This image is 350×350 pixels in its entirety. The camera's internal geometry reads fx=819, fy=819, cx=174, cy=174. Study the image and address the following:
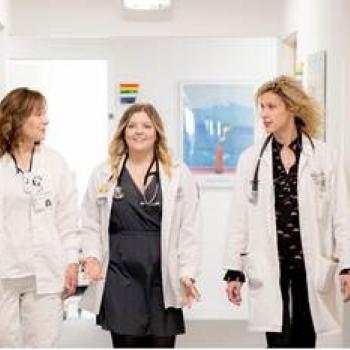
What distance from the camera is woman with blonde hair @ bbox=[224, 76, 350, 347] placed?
2725mm

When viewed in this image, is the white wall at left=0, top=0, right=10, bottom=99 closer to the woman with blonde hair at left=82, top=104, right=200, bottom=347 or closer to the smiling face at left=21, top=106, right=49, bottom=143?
the smiling face at left=21, top=106, right=49, bottom=143

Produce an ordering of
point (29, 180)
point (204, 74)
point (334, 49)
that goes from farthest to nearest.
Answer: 1. point (204, 74)
2. point (334, 49)
3. point (29, 180)

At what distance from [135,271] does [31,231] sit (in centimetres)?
38

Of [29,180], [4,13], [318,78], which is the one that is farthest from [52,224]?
[4,13]

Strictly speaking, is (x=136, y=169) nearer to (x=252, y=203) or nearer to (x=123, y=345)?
(x=252, y=203)

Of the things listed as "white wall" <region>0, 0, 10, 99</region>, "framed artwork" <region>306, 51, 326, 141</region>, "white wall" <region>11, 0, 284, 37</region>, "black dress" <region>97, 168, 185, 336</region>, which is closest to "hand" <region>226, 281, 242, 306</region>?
"black dress" <region>97, 168, 185, 336</region>

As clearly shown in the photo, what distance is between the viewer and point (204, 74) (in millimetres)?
5355

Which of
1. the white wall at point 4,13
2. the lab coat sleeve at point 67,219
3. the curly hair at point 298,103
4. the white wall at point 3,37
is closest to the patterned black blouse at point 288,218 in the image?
the curly hair at point 298,103

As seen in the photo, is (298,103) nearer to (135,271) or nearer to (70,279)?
(135,271)

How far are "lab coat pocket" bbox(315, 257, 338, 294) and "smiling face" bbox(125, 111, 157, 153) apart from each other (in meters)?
0.71

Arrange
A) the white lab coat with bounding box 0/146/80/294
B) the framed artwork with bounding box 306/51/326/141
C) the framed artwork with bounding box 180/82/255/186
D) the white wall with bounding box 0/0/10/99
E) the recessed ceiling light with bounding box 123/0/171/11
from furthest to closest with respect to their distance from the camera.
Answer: the framed artwork with bounding box 180/82/255/186
the recessed ceiling light with bounding box 123/0/171/11
the white wall with bounding box 0/0/10/99
the framed artwork with bounding box 306/51/326/141
the white lab coat with bounding box 0/146/80/294

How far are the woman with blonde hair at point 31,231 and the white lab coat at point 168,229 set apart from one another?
0.32ft

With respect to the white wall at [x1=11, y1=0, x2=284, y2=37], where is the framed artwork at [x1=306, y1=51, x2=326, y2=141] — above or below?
below

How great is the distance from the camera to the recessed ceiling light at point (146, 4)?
488 cm
